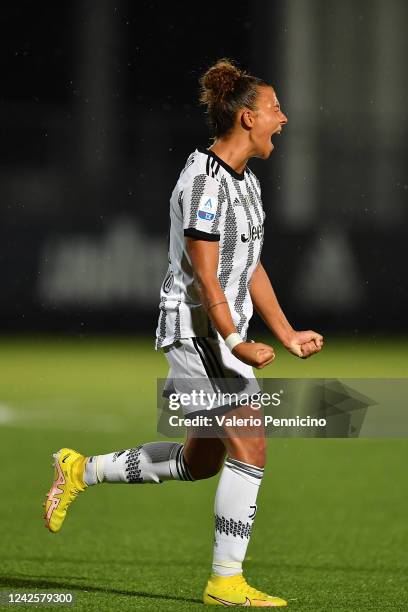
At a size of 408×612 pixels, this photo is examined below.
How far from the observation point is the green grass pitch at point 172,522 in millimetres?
5918

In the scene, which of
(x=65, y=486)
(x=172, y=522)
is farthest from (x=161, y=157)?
Answer: (x=65, y=486)

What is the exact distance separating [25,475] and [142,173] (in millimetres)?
9062

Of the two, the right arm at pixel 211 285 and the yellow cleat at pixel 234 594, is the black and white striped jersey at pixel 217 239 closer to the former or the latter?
the right arm at pixel 211 285

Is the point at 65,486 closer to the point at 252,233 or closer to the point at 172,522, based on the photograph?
the point at 252,233

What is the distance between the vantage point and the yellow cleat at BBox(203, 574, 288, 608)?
17.4 ft

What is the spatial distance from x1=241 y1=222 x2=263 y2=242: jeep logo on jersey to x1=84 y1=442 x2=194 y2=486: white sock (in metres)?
0.81

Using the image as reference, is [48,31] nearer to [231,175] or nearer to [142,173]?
[142,173]

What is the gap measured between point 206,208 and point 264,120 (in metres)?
0.40

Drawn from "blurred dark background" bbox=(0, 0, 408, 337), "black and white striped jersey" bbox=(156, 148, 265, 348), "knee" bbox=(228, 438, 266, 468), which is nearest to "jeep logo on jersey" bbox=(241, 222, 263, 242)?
"black and white striped jersey" bbox=(156, 148, 265, 348)

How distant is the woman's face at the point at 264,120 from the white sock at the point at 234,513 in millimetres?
1087

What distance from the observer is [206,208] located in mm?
5230

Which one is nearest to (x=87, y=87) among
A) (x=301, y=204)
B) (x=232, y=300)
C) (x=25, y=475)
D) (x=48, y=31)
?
(x=48, y=31)

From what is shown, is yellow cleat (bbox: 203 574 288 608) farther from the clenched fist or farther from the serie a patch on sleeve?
the serie a patch on sleeve

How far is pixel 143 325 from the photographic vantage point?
18.8 meters
